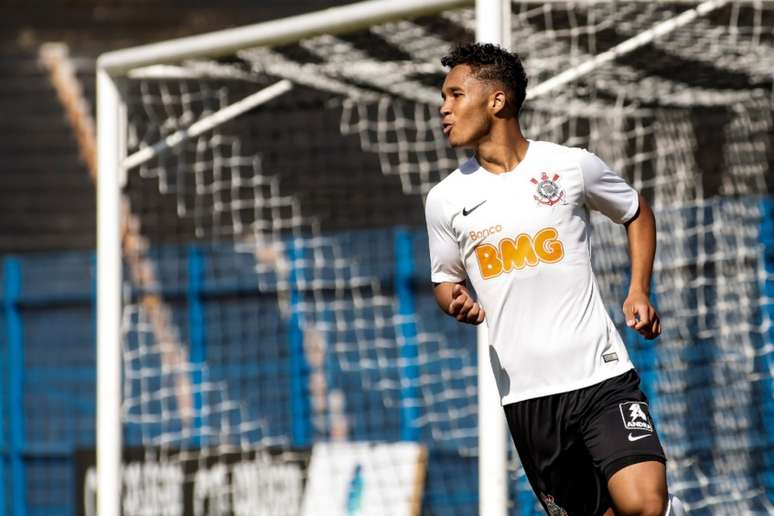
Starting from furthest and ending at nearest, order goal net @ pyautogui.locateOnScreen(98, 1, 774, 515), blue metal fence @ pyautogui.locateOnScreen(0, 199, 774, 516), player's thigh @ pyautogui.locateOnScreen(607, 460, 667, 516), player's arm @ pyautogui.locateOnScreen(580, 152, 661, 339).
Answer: blue metal fence @ pyautogui.locateOnScreen(0, 199, 774, 516), goal net @ pyautogui.locateOnScreen(98, 1, 774, 515), player's arm @ pyautogui.locateOnScreen(580, 152, 661, 339), player's thigh @ pyautogui.locateOnScreen(607, 460, 667, 516)

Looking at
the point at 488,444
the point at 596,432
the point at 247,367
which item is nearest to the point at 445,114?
the point at 596,432

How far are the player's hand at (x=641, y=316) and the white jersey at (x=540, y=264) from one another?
13 cm

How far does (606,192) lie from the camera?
3.78 metres

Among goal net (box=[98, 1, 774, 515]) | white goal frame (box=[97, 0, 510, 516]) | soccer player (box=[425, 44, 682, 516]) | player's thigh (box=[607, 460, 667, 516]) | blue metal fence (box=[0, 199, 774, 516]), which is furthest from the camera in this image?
blue metal fence (box=[0, 199, 774, 516])

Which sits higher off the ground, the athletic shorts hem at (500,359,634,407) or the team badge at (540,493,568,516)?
the athletic shorts hem at (500,359,634,407)

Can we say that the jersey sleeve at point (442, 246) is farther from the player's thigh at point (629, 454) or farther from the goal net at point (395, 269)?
the goal net at point (395, 269)

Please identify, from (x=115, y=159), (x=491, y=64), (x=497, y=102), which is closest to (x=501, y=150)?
(x=497, y=102)

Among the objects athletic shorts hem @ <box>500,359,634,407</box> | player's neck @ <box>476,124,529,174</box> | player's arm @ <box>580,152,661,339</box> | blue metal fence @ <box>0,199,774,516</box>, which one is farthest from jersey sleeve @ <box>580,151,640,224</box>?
blue metal fence @ <box>0,199,774,516</box>

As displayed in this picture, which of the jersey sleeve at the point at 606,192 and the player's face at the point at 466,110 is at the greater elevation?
the player's face at the point at 466,110

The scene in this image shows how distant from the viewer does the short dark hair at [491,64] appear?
377 cm

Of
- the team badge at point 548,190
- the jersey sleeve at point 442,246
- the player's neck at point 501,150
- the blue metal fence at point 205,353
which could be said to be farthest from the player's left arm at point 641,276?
the blue metal fence at point 205,353

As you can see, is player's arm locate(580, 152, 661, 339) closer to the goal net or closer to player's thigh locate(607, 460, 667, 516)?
player's thigh locate(607, 460, 667, 516)

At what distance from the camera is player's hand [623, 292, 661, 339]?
354 cm

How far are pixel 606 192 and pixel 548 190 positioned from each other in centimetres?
18
